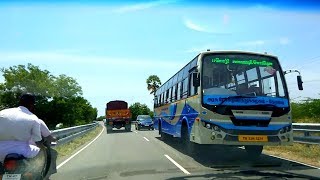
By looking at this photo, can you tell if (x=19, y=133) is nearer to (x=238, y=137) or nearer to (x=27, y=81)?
(x=238, y=137)

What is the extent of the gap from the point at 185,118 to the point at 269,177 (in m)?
6.07

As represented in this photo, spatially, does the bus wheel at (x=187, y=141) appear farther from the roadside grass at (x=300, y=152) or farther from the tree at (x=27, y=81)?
the tree at (x=27, y=81)

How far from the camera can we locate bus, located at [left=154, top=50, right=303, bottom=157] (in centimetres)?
1305

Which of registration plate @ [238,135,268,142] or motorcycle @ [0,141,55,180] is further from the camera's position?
registration plate @ [238,135,268,142]

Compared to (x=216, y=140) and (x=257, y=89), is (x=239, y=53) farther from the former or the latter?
(x=216, y=140)

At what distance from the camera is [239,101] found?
13109 mm

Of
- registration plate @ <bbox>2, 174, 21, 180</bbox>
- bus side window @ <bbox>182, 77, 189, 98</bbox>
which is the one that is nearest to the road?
bus side window @ <bbox>182, 77, 189, 98</bbox>

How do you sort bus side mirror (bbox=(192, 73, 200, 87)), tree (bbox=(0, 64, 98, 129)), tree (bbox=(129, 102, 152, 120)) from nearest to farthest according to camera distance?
bus side mirror (bbox=(192, 73, 200, 87))
tree (bbox=(0, 64, 98, 129))
tree (bbox=(129, 102, 152, 120))

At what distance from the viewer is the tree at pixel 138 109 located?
114 m

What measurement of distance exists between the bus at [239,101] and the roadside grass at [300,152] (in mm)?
1269

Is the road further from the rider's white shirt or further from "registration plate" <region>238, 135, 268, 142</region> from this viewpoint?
the rider's white shirt

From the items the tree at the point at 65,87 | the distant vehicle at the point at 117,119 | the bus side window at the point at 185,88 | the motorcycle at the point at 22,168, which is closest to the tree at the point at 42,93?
the tree at the point at 65,87

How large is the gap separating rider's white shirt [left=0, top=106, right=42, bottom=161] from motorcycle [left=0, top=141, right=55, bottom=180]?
108mm

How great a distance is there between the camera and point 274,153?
16797mm
